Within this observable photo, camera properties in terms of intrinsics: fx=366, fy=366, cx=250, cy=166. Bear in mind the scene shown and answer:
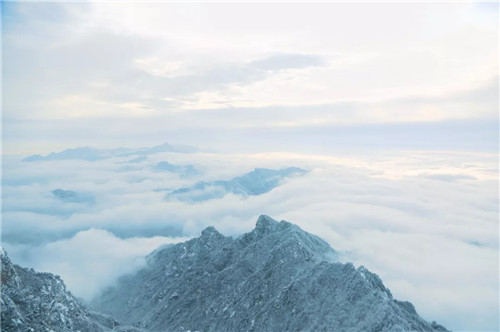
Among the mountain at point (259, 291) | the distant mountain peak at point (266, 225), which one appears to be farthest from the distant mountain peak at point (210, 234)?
the distant mountain peak at point (266, 225)

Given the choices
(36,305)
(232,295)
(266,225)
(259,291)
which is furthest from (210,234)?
(36,305)

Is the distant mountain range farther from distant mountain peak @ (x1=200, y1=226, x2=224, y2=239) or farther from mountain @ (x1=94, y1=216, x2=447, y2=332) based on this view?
distant mountain peak @ (x1=200, y1=226, x2=224, y2=239)

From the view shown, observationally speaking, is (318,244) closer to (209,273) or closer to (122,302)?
(209,273)

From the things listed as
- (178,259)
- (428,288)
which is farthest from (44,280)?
(428,288)

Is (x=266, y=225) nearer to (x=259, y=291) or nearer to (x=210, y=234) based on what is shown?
(x=210, y=234)

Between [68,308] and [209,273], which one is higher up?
[68,308]

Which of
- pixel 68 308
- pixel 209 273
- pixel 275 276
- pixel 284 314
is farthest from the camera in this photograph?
pixel 209 273

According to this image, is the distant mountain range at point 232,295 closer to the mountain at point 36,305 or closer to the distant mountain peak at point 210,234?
the mountain at point 36,305
